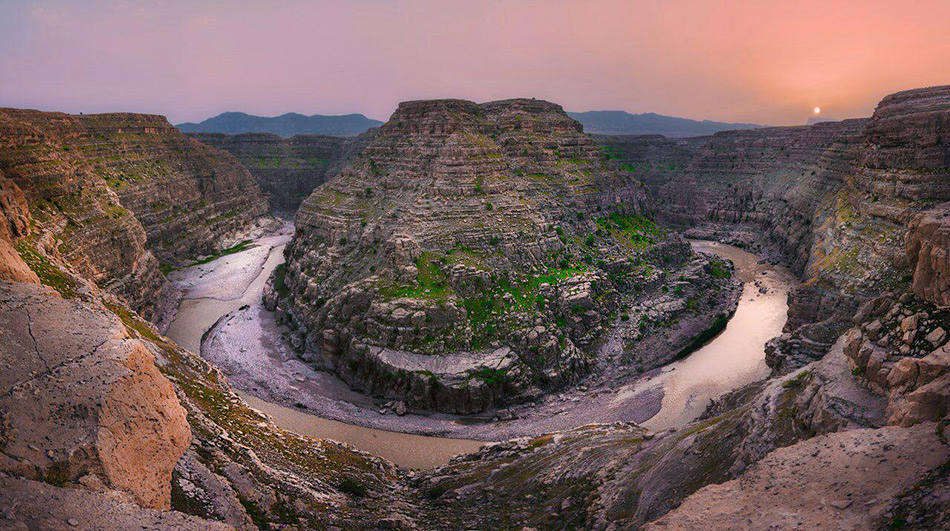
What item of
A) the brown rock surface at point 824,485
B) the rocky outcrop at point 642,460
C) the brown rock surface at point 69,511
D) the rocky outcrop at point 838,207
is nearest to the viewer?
the brown rock surface at point 69,511

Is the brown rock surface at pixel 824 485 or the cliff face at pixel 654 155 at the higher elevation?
the cliff face at pixel 654 155

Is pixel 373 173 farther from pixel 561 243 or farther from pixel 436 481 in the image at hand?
pixel 436 481

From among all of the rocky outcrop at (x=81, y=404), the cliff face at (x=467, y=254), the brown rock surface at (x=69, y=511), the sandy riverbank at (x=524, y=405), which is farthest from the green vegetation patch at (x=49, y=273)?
the cliff face at (x=467, y=254)

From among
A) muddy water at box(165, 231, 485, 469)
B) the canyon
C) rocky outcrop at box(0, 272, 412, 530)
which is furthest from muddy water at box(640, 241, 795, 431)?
rocky outcrop at box(0, 272, 412, 530)

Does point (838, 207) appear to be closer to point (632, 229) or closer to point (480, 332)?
point (632, 229)

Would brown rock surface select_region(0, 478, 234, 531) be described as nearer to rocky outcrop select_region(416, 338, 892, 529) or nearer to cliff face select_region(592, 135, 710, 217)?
rocky outcrop select_region(416, 338, 892, 529)

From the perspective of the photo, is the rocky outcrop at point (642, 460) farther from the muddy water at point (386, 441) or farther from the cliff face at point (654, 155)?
the cliff face at point (654, 155)

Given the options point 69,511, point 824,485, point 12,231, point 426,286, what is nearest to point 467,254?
point 426,286
